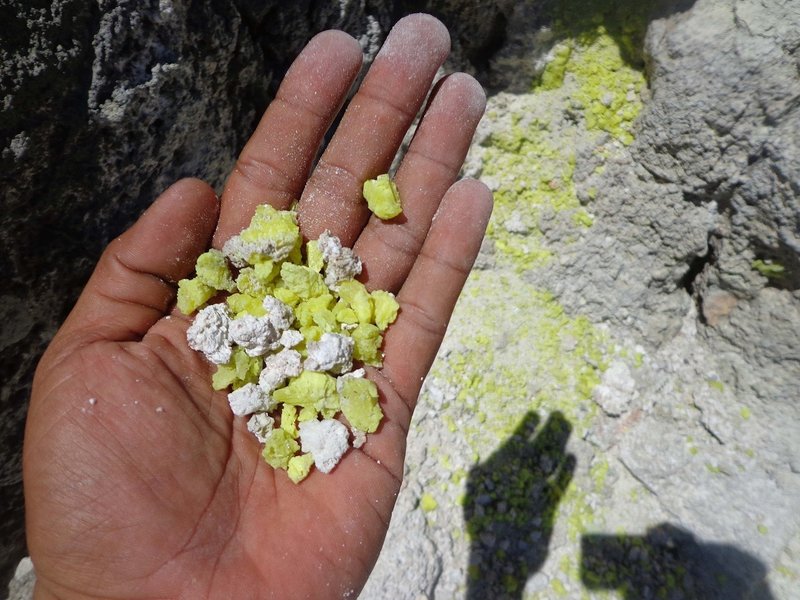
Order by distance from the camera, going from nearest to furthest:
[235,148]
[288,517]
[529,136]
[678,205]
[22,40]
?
[22,40], [288,517], [235,148], [678,205], [529,136]

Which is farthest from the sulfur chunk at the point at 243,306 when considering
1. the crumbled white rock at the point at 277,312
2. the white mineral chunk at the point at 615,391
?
the white mineral chunk at the point at 615,391

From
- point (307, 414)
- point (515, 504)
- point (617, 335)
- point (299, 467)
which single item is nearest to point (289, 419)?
point (307, 414)

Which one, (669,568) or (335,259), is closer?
(335,259)

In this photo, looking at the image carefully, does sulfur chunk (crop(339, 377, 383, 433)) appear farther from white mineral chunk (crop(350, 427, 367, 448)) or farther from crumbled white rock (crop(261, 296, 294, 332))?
crumbled white rock (crop(261, 296, 294, 332))

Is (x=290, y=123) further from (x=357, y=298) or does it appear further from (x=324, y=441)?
(x=324, y=441)

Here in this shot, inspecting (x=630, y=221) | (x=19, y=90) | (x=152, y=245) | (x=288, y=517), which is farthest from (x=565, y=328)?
(x=19, y=90)

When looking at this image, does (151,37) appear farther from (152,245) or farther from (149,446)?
(149,446)

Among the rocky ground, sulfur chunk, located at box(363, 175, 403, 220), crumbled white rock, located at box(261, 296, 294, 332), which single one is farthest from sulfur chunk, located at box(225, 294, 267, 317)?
the rocky ground
